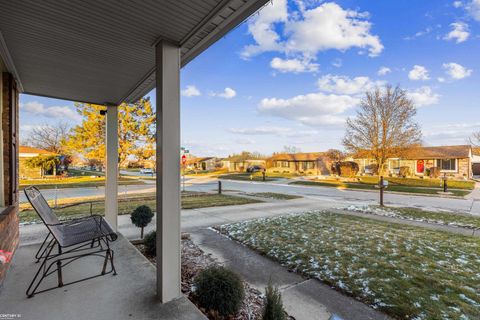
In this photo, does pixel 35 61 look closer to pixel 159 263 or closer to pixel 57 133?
pixel 159 263

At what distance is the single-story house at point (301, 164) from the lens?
110ft

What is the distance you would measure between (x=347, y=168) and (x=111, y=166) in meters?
25.5

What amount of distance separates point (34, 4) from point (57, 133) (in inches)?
1016

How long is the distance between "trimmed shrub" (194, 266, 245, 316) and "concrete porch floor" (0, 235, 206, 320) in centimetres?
13

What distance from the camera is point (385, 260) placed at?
3.62 m

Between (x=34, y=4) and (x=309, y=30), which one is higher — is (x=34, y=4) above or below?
below

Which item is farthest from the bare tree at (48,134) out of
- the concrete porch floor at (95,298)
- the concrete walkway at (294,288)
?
the concrete walkway at (294,288)

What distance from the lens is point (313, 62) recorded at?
15.6 metres

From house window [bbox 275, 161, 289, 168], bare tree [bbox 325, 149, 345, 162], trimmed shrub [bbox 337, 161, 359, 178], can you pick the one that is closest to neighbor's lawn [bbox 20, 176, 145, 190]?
trimmed shrub [bbox 337, 161, 359, 178]

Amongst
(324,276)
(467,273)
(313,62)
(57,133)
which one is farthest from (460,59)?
(57,133)

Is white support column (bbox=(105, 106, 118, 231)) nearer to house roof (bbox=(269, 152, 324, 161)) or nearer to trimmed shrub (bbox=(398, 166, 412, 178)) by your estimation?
trimmed shrub (bbox=(398, 166, 412, 178))

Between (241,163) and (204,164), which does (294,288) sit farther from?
(204,164)

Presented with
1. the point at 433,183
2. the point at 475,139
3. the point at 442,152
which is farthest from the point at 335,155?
the point at 475,139

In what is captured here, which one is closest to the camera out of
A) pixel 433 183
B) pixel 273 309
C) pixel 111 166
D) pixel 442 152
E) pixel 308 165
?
pixel 273 309
